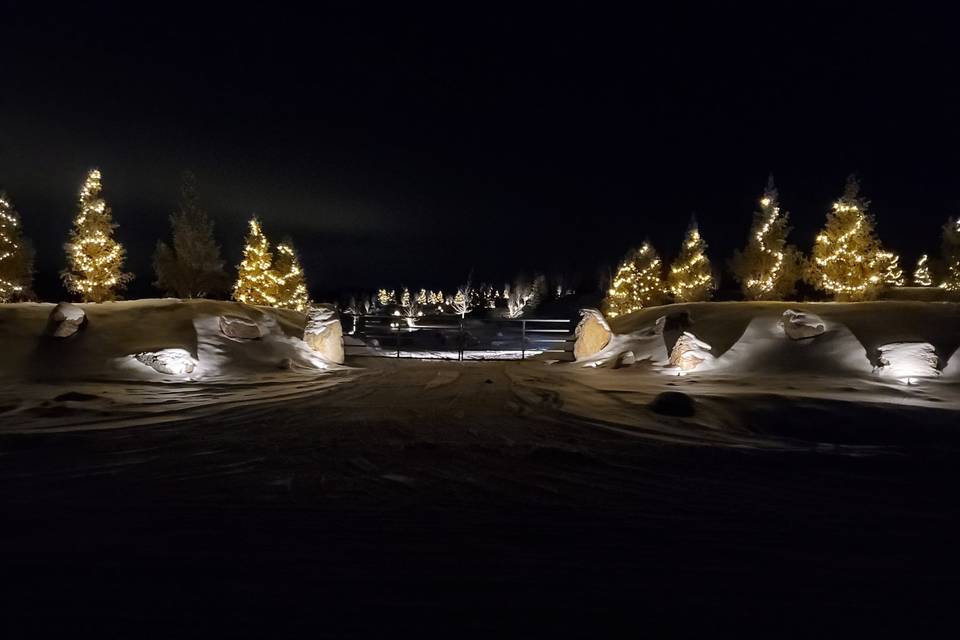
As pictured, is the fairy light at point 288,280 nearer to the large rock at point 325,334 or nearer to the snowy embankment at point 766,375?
the large rock at point 325,334

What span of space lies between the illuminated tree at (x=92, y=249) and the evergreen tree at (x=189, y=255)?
753cm

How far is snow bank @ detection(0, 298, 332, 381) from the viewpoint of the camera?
39.5ft

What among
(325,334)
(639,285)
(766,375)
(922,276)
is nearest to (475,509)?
(766,375)

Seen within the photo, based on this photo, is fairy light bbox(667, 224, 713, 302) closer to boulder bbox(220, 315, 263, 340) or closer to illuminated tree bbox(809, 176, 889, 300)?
illuminated tree bbox(809, 176, 889, 300)

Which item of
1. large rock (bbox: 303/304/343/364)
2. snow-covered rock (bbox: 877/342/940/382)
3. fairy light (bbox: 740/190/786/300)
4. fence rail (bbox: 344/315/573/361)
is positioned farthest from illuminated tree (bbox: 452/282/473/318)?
snow-covered rock (bbox: 877/342/940/382)

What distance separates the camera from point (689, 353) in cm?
1381

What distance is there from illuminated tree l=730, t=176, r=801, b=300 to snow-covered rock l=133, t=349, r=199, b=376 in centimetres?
2673

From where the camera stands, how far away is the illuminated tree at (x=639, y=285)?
38.2 metres

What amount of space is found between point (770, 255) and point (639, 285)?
1175cm

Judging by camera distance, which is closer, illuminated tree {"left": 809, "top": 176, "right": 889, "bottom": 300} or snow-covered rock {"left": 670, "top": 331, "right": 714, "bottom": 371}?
snow-covered rock {"left": 670, "top": 331, "right": 714, "bottom": 371}

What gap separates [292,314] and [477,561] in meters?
18.7

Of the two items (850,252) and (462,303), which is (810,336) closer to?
(850,252)

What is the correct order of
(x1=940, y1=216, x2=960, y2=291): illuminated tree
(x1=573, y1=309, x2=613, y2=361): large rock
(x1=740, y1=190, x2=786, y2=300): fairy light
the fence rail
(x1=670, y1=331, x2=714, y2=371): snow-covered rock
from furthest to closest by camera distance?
(x1=940, y1=216, x2=960, y2=291): illuminated tree, (x1=740, y1=190, x2=786, y2=300): fairy light, the fence rail, (x1=573, y1=309, x2=613, y2=361): large rock, (x1=670, y1=331, x2=714, y2=371): snow-covered rock

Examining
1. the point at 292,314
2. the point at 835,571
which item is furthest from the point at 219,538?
the point at 292,314
